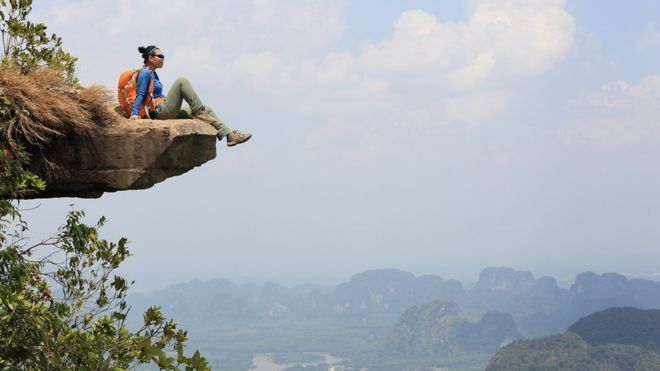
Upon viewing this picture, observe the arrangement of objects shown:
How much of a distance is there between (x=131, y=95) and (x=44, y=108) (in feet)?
4.84

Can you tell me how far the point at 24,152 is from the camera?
21.6ft

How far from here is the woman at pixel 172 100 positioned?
8.07 m

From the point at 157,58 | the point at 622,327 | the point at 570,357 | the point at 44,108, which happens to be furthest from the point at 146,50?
the point at 622,327

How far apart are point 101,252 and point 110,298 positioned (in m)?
0.54

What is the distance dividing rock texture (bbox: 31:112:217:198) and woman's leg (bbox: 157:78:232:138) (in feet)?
1.12

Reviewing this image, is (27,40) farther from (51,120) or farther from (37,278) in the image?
(37,278)

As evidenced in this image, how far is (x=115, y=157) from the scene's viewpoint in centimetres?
750

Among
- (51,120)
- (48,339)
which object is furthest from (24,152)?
(48,339)

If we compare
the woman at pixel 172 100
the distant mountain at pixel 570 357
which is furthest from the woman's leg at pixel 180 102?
the distant mountain at pixel 570 357

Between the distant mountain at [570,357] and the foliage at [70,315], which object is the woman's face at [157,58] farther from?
the distant mountain at [570,357]

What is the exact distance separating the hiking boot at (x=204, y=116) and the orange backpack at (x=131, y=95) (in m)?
0.47

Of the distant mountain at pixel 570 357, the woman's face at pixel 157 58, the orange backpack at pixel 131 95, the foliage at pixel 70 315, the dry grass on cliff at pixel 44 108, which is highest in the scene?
the woman's face at pixel 157 58

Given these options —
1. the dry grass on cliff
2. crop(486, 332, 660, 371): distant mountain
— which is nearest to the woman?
the dry grass on cliff

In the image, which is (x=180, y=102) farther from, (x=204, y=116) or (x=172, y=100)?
(x=204, y=116)
